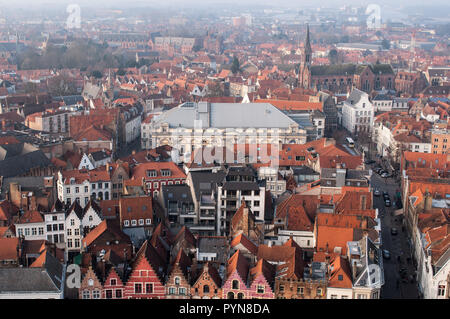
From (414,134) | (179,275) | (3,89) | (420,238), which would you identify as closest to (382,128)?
(414,134)

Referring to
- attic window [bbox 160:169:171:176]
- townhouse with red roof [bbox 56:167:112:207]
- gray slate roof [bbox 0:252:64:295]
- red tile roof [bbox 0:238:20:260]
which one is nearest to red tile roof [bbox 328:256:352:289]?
gray slate roof [bbox 0:252:64:295]

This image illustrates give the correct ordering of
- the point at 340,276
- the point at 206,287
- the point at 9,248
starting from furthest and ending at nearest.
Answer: the point at 9,248 → the point at 340,276 → the point at 206,287

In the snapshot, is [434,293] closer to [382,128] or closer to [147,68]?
[382,128]

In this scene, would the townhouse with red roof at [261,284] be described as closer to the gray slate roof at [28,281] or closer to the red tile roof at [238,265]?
the red tile roof at [238,265]

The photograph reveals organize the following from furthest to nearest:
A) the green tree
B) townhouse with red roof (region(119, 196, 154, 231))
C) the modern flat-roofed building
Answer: the green tree
the modern flat-roofed building
townhouse with red roof (region(119, 196, 154, 231))

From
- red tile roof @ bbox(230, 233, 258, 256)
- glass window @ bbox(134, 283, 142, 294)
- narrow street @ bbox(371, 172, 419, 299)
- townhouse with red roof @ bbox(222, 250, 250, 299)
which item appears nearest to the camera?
townhouse with red roof @ bbox(222, 250, 250, 299)

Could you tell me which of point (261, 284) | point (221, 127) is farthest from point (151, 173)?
point (261, 284)

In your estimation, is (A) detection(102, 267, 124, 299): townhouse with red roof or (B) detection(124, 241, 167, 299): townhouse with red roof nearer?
(A) detection(102, 267, 124, 299): townhouse with red roof

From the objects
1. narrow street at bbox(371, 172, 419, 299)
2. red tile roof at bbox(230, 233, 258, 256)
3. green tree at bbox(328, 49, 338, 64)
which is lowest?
narrow street at bbox(371, 172, 419, 299)

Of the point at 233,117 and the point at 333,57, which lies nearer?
the point at 233,117

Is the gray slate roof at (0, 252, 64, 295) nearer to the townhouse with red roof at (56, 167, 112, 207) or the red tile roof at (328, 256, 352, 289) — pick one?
the red tile roof at (328, 256, 352, 289)

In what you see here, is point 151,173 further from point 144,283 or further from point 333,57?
point 333,57

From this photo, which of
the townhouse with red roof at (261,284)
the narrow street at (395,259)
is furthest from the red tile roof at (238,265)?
the narrow street at (395,259)
